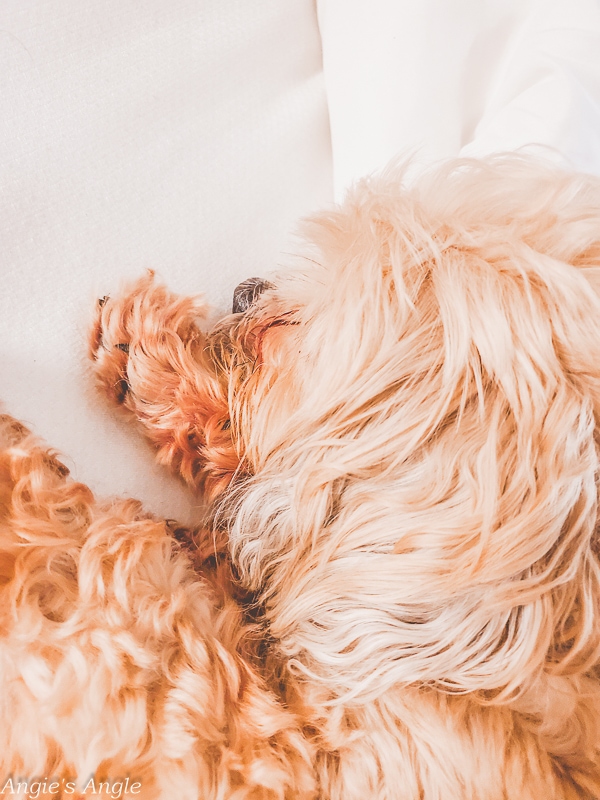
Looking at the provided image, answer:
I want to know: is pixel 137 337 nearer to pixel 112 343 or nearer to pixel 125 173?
pixel 112 343

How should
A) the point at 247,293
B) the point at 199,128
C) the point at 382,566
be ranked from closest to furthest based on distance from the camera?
1. the point at 382,566
2. the point at 247,293
3. the point at 199,128

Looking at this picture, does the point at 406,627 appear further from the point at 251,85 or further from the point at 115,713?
the point at 251,85

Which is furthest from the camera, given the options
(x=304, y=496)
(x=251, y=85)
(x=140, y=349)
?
(x=251, y=85)

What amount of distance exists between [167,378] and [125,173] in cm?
38

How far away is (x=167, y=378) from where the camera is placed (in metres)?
0.93

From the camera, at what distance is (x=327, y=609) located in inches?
30.3

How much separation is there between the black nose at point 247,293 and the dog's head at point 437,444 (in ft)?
0.53

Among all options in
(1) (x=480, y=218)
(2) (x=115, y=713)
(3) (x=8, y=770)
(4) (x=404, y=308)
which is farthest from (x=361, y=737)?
(1) (x=480, y=218)

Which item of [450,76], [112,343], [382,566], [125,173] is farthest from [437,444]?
[450,76]

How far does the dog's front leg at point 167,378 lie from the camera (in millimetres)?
923

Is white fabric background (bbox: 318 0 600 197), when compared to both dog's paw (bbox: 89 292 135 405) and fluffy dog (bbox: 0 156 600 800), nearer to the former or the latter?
fluffy dog (bbox: 0 156 600 800)

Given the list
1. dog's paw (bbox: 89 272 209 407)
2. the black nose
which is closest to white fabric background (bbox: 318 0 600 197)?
the black nose

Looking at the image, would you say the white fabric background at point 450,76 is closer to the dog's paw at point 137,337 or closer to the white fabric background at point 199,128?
the white fabric background at point 199,128

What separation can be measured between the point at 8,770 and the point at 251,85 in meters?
1.14
